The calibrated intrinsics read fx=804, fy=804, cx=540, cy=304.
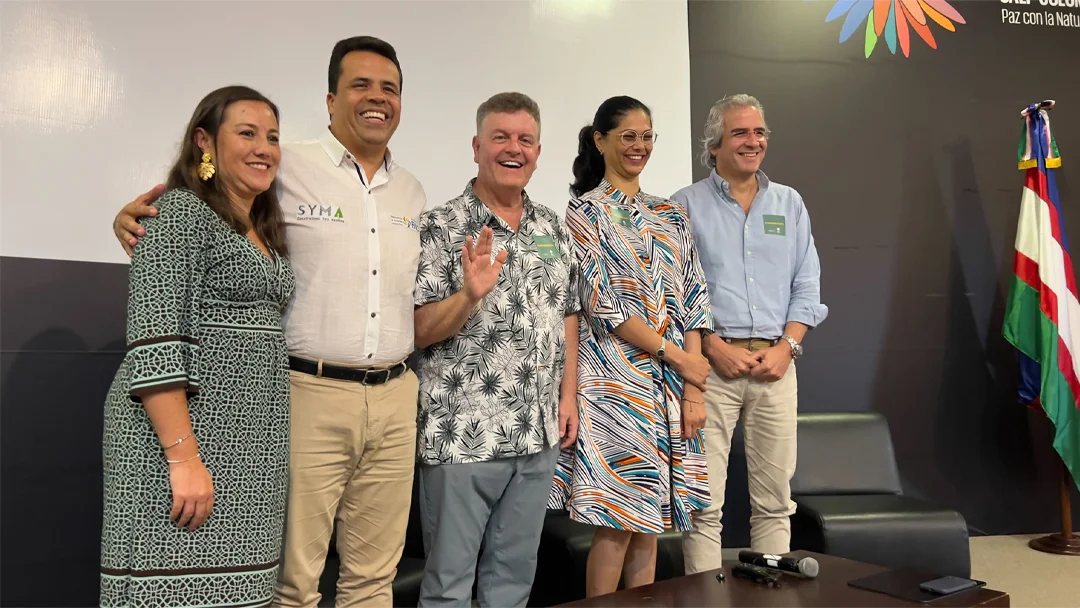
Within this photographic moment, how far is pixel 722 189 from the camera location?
303 centimetres

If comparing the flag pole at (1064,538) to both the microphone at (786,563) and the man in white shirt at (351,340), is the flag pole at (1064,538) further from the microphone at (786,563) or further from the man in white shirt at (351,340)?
the man in white shirt at (351,340)

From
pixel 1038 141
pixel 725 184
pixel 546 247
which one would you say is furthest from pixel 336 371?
pixel 1038 141

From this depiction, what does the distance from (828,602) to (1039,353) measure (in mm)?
2868

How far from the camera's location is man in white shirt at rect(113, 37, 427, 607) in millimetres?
2088

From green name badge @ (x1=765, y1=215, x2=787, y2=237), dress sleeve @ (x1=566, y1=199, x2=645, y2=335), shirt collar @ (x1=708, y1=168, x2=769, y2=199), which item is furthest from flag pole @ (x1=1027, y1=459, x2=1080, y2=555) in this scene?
dress sleeve @ (x1=566, y1=199, x2=645, y2=335)

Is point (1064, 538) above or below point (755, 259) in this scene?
below

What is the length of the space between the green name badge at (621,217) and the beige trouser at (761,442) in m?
0.68

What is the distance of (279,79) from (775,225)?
2018 millimetres

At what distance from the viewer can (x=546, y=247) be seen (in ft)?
7.92

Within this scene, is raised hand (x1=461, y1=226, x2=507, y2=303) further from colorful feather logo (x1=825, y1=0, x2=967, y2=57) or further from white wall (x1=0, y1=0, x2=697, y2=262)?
colorful feather logo (x1=825, y1=0, x2=967, y2=57)

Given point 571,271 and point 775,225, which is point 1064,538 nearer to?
point 775,225

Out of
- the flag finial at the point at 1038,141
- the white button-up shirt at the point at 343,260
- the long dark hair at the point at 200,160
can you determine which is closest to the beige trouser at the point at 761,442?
the white button-up shirt at the point at 343,260

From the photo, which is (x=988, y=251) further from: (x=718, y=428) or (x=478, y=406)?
(x=478, y=406)

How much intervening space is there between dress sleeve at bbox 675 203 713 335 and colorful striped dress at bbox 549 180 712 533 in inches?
0.6
